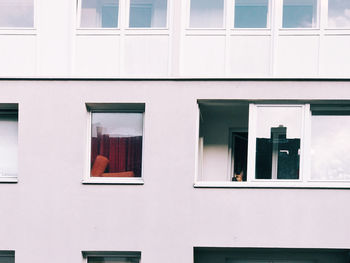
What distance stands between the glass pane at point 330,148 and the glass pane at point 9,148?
22.3 ft

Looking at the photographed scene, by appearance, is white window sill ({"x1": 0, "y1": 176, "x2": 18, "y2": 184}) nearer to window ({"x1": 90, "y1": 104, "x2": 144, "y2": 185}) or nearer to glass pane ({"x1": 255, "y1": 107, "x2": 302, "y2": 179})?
window ({"x1": 90, "y1": 104, "x2": 144, "y2": 185})

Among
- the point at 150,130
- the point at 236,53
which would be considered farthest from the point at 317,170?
the point at 150,130

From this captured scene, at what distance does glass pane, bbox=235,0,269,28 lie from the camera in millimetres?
10867

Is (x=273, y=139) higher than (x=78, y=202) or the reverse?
higher

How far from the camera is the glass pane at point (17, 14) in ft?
36.3

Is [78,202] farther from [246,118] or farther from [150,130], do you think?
[246,118]

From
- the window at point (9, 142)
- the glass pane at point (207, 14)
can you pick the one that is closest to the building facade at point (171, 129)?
the glass pane at point (207, 14)

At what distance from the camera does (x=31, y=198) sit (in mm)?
10664

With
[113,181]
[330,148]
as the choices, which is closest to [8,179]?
[113,181]

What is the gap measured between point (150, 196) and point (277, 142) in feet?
10.1

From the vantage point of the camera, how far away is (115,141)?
1113 centimetres

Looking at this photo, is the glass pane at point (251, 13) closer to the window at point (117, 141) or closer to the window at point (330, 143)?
the window at point (330, 143)

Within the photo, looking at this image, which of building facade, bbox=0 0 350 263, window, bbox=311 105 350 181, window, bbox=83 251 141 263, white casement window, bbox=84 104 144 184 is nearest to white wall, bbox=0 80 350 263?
building facade, bbox=0 0 350 263

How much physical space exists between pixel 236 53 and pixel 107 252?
5244mm
